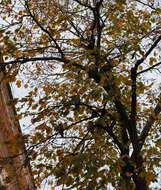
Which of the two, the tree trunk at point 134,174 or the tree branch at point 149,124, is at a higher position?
the tree branch at point 149,124

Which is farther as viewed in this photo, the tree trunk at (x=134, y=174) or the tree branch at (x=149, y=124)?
the tree branch at (x=149, y=124)

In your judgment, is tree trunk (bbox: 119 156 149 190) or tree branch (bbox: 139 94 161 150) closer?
tree trunk (bbox: 119 156 149 190)

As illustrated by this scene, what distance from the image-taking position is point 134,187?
33.1ft

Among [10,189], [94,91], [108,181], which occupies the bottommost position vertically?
[108,181]

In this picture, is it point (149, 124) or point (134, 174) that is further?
point (149, 124)

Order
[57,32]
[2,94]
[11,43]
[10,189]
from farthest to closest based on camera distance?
[2,94] < [10,189] < [57,32] < [11,43]

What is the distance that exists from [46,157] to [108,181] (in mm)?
2178

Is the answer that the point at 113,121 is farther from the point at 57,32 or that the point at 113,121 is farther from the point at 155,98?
the point at 57,32

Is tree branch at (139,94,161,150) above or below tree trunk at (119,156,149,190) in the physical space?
above

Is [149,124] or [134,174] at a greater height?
[149,124]

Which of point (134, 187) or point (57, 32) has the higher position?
point (57, 32)

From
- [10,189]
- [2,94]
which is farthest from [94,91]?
Answer: [2,94]

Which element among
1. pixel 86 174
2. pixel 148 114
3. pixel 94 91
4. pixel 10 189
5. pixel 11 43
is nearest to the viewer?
pixel 86 174

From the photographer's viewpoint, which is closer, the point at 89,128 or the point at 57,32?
the point at 89,128
